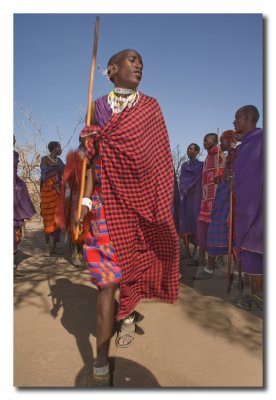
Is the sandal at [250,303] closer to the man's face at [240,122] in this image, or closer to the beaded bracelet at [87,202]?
the man's face at [240,122]

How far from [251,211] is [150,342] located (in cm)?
163

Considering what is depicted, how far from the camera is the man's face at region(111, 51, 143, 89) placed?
243 centimetres

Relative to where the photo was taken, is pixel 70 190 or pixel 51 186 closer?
pixel 70 190

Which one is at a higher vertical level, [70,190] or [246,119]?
Answer: [246,119]

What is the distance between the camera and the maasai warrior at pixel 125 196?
2258mm

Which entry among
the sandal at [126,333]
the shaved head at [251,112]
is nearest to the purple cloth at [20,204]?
the sandal at [126,333]

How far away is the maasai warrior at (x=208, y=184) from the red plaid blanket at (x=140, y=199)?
8.60 ft

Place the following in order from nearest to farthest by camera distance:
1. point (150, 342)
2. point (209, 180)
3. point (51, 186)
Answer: point (150, 342), point (209, 180), point (51, 186)

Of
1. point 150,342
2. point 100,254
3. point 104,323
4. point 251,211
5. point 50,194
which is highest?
point 50,194

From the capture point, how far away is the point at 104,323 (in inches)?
87.6

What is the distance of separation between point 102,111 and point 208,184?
3350mm

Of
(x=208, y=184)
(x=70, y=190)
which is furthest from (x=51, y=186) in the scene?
(x=70, y=190)

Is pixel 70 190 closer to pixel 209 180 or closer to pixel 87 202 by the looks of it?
pixel 87 202

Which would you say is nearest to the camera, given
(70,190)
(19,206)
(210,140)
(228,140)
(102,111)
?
(102,111)
